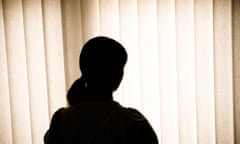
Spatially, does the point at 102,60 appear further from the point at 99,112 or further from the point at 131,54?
the point at 131,54

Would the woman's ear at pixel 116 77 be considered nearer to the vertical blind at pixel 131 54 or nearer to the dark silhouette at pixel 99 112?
the dark silhouette at pixel 99 112

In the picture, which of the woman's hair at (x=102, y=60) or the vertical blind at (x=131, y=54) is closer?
the woman's hair at (x=102, y=60)

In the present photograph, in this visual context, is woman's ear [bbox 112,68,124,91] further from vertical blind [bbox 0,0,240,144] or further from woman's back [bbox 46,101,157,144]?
vertical blind [bbox 0,0,240,144]

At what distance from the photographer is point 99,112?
1006mm

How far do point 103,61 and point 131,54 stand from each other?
950 millimetres

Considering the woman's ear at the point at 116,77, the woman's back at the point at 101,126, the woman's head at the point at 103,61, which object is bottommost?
the woman's back at the point at 101,126

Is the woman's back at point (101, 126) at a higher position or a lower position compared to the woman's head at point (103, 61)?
lower

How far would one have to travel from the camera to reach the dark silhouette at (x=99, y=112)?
39.0 inches

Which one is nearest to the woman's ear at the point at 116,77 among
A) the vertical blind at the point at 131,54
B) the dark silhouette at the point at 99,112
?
the dark silhouette at the point at 99,112

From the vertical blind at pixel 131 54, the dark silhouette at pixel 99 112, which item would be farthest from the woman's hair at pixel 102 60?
the vertical blind at pixel 131 54

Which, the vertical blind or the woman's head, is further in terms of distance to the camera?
the vertical blind

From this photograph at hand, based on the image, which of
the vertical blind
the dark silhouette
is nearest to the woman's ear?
the dark silhouette

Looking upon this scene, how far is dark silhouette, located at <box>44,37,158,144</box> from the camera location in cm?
99

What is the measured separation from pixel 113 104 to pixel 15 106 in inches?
43.1
